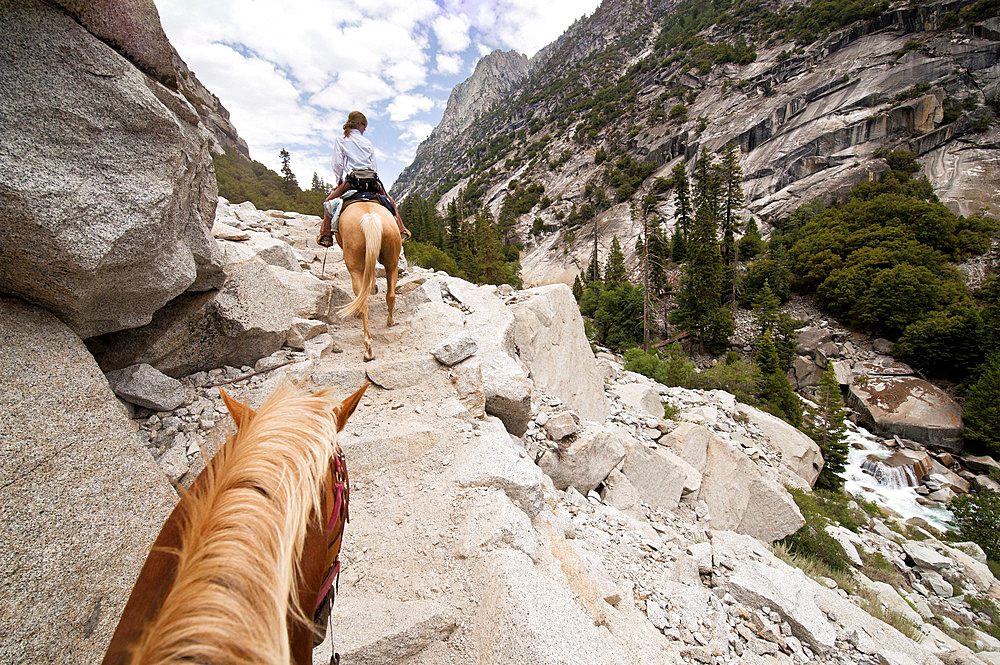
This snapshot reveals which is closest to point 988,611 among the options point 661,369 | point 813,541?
point 813,541

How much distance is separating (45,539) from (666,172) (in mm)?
64753

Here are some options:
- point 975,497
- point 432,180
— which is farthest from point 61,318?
point 432,180

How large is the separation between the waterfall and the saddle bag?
24.3m

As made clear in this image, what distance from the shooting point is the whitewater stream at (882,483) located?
572 inches

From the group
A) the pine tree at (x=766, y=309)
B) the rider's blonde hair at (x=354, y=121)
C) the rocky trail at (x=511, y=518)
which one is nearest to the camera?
the rocky trail at (x=511, y=518)

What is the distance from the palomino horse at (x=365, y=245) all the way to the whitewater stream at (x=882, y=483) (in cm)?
2106

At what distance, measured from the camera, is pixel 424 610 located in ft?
7.03

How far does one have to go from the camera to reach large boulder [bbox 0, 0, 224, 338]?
63.6 inches

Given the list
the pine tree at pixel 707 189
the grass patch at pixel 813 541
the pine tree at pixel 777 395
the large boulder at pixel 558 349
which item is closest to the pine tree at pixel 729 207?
the pine tree at pixel 707 189

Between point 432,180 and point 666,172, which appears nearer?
point 666,172

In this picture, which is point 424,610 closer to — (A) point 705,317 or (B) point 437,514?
(B) point 437,514

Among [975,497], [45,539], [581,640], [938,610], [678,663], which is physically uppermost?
[45,539]

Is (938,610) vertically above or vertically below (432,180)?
below

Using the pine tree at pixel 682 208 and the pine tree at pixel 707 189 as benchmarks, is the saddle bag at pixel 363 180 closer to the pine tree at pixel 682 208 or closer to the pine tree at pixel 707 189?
the pine tree at pixel 707 189
